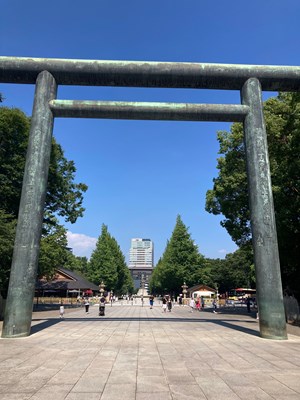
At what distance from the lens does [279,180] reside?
62.3 feet

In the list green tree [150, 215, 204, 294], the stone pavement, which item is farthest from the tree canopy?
green tree [150, 215, 204, 294]

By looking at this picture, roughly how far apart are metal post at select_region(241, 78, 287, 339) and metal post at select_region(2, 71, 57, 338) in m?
7.55

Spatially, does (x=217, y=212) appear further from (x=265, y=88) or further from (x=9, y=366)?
(x=9, y=366)

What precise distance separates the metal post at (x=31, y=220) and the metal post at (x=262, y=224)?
7549 mm

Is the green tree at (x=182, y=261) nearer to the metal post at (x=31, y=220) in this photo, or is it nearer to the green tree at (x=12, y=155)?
the green tree at (x=12, y=155)

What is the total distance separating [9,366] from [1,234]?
13.4 meters

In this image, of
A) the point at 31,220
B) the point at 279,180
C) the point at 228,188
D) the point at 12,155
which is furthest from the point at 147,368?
the point at 12,155

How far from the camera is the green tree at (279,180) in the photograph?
18688 millimetres

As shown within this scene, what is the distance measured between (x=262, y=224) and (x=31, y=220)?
7.95 meters

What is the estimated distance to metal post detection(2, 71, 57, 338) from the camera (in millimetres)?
10711

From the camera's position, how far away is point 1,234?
18.9 m

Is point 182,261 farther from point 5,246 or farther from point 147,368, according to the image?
point 147,368

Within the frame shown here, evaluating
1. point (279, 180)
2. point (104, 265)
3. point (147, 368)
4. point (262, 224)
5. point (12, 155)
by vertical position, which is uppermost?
point (12, 155)

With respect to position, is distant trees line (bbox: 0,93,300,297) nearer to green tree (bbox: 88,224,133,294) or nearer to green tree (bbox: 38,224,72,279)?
green tree (bbox: 38,224,72,279)
